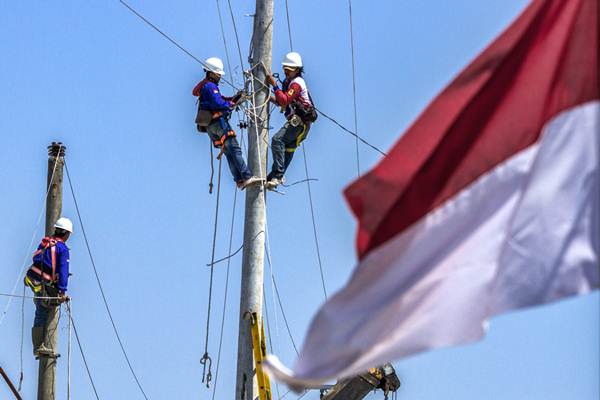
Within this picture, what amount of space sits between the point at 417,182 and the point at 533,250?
29.7 inches

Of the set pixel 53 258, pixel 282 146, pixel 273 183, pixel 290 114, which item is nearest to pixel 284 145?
pixel 282 146

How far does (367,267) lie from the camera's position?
994 cm

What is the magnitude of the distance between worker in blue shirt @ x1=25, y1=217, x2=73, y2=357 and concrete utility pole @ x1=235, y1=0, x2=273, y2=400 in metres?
5.98

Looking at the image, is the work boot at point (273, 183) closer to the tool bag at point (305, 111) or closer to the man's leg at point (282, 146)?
the man's leg at point (282, 146)

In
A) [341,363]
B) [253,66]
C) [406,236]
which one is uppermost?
[253,66]

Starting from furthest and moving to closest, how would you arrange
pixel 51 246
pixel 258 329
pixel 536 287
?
pixel 51 246, pixel 258 329, pixel 536 287

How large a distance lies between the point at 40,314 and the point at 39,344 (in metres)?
0.44

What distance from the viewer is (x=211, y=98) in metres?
19.7

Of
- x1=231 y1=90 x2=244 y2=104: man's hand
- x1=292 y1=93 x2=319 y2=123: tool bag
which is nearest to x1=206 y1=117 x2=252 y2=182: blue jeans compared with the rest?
x1=231 y1=90 x2=244 y2=104: man's hand

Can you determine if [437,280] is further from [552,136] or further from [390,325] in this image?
[552,136]

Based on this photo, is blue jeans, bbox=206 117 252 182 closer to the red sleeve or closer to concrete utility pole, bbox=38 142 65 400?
the red sleeve

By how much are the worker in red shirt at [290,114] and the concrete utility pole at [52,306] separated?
22.0ft

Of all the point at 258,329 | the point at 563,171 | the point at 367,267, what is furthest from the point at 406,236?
the point at 258,329

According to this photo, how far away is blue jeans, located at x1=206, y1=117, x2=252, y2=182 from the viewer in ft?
62.7
